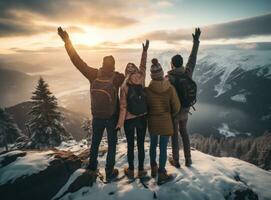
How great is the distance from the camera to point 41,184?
26.7ft

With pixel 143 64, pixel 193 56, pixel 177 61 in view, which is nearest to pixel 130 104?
pixel 143 64

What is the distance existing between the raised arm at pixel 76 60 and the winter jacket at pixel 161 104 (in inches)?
74.8

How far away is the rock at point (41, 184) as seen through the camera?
7.79 metres

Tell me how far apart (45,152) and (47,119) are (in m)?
23.5

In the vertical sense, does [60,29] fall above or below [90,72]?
above

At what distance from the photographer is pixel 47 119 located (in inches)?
1262

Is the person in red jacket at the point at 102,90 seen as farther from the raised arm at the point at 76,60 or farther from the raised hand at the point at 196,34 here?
the raised hand at the point at 196,34

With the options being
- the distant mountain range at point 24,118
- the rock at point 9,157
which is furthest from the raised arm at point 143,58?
the distant mountain range at point 24,118

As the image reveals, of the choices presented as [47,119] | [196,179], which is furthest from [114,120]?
[47,119]

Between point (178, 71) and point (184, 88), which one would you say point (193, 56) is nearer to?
point (178, 71)

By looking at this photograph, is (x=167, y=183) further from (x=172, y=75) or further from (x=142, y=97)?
(x=172, y=75)

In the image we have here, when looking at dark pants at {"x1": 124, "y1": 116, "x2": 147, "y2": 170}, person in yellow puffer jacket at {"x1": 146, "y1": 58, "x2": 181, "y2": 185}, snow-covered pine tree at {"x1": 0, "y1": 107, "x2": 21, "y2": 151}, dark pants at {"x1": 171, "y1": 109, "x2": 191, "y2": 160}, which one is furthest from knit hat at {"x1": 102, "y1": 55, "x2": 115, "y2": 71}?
snow-covered pine tree at {"x1": 0, "y1": 107, "x2": 21, "y2": 151}

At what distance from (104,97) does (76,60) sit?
1.49 m

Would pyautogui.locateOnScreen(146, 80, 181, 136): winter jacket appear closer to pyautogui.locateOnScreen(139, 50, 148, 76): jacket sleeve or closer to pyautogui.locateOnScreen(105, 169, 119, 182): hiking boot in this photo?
pyautogui.locateOnScreen(139, 50, 148, 76): jacket sleeve
